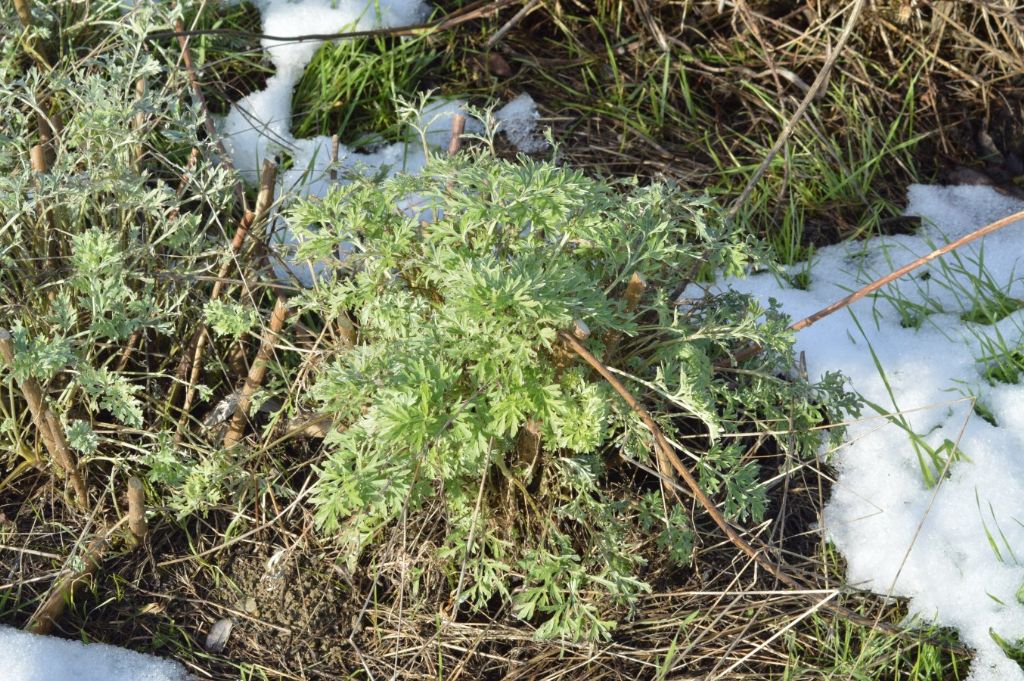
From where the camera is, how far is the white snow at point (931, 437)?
2.20 metres

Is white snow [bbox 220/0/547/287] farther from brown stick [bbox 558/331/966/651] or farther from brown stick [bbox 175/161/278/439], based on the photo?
brown stick [bbox 558/331/966/651]

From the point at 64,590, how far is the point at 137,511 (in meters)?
0.23

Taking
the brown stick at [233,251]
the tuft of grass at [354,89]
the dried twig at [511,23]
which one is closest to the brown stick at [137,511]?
the brown stick at [233,251]

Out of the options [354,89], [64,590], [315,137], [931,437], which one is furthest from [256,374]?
[931,437]

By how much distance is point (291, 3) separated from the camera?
3162mm

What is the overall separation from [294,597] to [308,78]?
158 centimetres

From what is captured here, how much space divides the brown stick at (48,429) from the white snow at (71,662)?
315 millimetres

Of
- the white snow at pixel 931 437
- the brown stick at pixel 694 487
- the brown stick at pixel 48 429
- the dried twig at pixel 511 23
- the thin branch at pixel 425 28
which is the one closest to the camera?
the brown stick at pixel 694 487

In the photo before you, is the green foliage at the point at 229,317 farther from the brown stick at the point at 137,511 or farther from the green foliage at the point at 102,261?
the brown stick at the point at 137,511

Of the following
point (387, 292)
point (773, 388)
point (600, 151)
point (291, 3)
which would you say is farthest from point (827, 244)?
point (291, 3)

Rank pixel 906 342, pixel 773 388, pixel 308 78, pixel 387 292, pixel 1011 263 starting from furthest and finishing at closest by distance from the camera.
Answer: pixel 308 78, pixel 1011 263, pixel 906 342, pixel 773 388, pixel 387 292

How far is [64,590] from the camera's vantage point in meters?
2.19

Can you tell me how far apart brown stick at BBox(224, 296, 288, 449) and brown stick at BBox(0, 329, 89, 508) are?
33cm

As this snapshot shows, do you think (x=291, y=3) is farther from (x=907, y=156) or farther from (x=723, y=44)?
(x=907, y=156)
